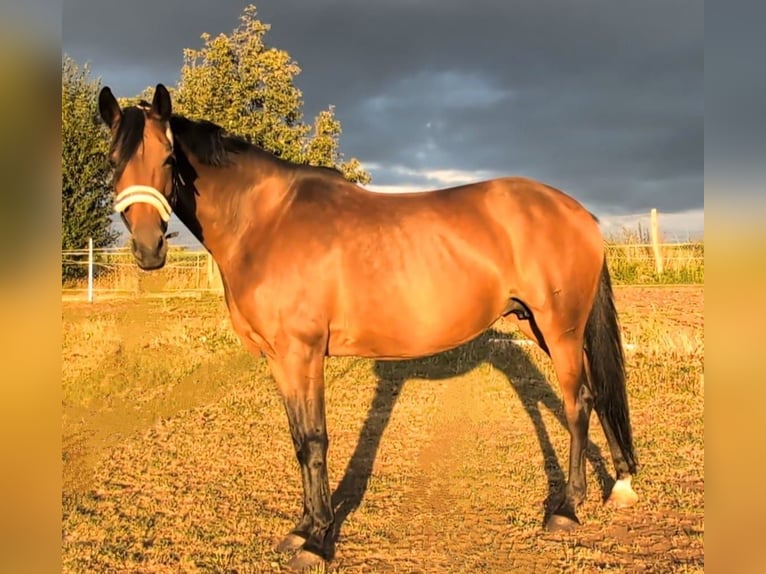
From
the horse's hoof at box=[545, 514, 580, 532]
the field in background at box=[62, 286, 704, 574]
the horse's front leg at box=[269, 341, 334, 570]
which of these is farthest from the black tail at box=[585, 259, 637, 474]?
the horse's front leg at box=[269, 341, 334, 570]

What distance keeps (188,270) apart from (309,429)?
19.3 m

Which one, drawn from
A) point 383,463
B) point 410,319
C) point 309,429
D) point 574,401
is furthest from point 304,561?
point 574,401

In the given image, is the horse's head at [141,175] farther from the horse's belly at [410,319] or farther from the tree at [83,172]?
the tree at [83,172]

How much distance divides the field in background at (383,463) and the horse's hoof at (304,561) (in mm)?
82

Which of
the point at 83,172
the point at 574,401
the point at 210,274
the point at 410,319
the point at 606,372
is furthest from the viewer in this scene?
the point at 210,274

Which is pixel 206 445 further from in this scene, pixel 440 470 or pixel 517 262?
pixel 517 262

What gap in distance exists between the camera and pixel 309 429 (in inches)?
141

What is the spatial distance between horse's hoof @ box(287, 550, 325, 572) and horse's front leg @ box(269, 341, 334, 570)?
0.37 ft

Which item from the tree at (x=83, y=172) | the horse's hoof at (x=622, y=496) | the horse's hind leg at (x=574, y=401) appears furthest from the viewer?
the tree at (x=83, y=172)

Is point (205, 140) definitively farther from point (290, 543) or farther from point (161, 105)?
point (290, 543)

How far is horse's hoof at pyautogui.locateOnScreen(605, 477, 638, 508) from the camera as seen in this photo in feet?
13.5

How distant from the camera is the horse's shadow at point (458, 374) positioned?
4.51 m

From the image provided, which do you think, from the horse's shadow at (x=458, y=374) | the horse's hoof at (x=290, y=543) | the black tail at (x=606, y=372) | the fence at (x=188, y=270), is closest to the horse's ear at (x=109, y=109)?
the horse's hoof at (x=290, y=543)
